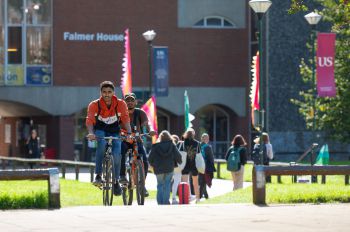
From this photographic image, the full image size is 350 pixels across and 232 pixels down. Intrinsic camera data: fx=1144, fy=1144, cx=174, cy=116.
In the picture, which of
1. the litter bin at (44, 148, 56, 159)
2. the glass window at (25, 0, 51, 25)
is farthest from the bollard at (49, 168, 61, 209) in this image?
the litter bin at (44, 148, 56, 159)

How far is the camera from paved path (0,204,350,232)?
39.5ft

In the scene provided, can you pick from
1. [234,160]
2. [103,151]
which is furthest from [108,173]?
[234,160]

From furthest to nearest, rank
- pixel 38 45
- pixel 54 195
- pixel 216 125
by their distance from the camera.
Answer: pixel 216 125 → pixel 38 45 → pixel 54 195

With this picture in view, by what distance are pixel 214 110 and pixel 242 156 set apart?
1166 inches

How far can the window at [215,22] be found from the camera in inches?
2277

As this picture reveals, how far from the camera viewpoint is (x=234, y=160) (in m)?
30.3

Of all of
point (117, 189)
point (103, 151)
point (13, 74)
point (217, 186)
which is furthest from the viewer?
point (13, 74)

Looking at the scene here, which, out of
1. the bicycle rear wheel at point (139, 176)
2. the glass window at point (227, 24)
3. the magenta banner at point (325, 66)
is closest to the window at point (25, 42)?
the glass window at point (227, 24)

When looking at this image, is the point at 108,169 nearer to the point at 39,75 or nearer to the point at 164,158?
the point at 164,158

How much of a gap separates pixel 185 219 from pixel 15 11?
4190 centimetres

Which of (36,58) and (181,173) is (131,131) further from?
(36,58)

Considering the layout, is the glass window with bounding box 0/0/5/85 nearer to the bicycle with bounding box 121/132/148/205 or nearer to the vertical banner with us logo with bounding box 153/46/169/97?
the vertical banner with us logo with bounding box 153/46/169/97

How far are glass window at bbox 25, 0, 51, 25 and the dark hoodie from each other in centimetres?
3131

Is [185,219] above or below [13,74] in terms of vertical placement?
below
